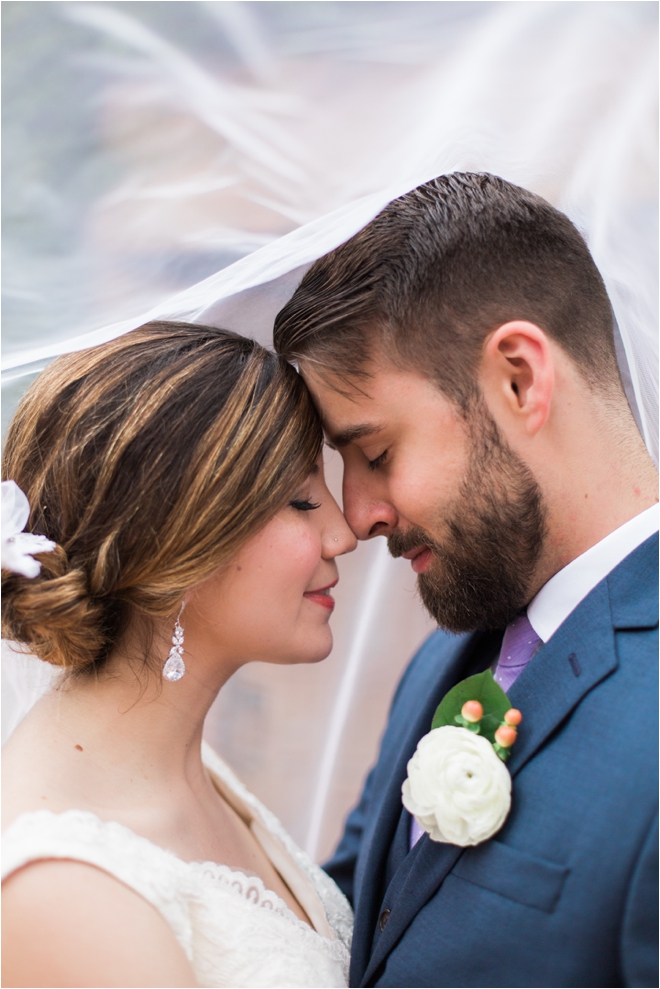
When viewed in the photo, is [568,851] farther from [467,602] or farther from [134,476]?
[134,476]

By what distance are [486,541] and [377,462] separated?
364 mm

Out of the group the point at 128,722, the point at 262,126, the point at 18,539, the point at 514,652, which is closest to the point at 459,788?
the point at 514,652

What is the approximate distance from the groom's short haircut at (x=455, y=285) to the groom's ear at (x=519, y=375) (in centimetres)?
4

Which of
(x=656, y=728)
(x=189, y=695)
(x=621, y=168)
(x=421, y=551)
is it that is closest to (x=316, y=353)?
(x=421, y=551)

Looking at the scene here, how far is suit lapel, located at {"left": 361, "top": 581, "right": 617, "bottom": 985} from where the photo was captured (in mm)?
1682

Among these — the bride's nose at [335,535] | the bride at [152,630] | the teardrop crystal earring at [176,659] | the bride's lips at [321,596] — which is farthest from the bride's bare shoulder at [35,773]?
the bride's nose at [335,535]

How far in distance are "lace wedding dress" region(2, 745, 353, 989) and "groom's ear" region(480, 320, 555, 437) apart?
1.30 m

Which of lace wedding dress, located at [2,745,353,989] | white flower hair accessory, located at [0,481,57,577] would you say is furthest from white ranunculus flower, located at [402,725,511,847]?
white flower hair accessory, located at [0,481,57,577]

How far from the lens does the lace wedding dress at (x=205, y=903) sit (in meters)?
1.60

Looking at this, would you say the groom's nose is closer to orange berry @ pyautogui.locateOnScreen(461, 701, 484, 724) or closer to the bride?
the bride

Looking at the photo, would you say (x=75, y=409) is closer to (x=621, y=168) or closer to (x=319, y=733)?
(x=621, y=168)

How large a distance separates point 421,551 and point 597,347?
0.71m

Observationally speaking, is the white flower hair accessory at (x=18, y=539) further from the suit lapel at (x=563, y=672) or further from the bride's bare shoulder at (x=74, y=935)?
the suit lapel at (x=563, y=672)

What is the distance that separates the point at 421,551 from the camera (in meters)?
2.15
